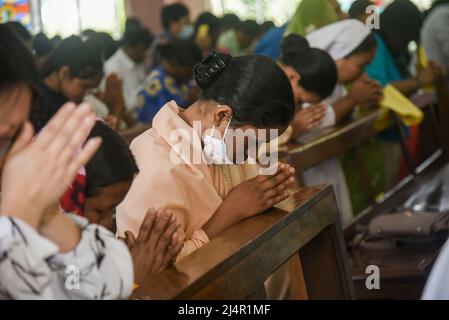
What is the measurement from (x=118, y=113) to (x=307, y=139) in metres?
1.87

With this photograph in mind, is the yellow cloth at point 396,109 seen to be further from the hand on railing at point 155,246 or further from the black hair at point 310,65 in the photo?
the hand on railing at point 155,246

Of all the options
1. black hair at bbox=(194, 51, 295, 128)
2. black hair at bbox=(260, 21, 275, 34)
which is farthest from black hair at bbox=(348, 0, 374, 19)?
black hair at bbox=(260, 21, 275, 34)

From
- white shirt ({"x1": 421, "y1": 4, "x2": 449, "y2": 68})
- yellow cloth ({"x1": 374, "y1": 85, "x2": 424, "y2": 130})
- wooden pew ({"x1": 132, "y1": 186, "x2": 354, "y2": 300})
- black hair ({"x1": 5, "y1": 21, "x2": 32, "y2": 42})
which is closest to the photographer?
black hair ({"x1": 5, "y1": 21, "x2": 32, "y2": 42})

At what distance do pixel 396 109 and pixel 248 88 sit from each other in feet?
8.98

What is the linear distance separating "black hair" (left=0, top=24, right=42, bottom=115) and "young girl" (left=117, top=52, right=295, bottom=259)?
0.87m

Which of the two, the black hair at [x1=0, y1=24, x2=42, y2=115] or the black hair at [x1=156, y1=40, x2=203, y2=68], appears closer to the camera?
the black hair at [x1=0, y1=24, x2=42, y2=115]

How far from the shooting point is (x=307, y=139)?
13.4ft

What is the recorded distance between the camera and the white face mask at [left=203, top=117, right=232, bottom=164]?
8.54ft

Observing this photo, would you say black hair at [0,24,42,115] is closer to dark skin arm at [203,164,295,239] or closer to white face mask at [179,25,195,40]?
dark skin arm at [203,164,295,239]

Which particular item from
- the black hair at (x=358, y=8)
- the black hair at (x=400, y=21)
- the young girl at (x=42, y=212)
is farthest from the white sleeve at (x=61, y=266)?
the black hair at (x=400, y=21)

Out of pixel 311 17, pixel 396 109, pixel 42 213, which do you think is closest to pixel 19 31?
pixel 42 213
